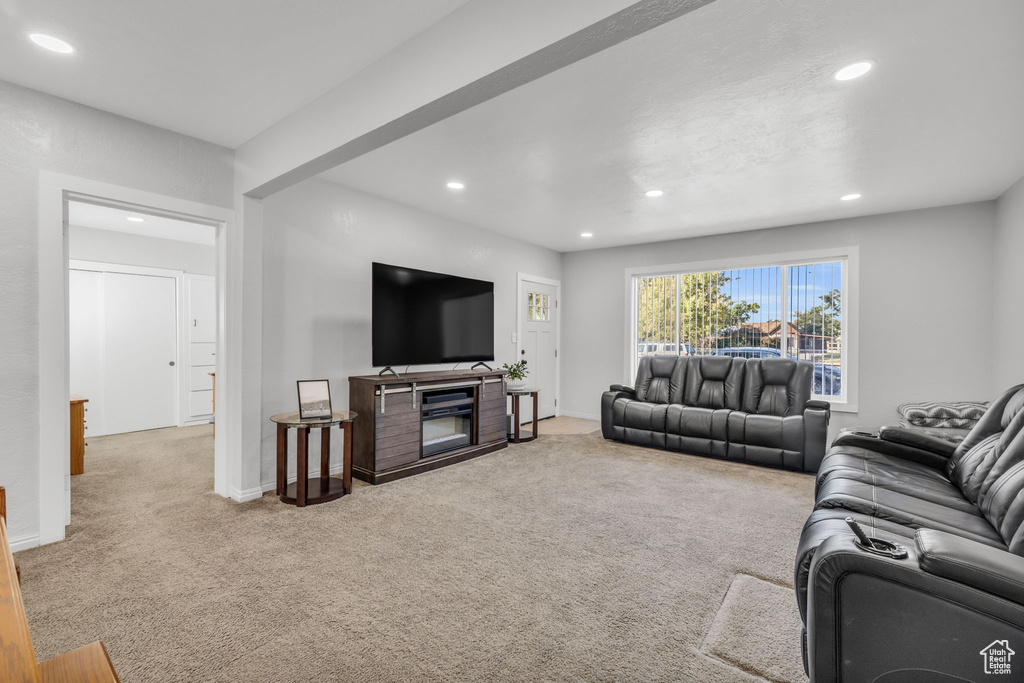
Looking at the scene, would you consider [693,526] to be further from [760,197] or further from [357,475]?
[760,197]

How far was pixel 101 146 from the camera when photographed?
2777 millimetres

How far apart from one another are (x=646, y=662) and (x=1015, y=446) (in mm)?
1725

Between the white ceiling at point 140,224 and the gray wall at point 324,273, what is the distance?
60.4 inches

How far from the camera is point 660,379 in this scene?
5.49 metres

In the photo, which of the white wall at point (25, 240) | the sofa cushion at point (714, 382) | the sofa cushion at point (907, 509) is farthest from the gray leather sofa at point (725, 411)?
the white wall at point (25, 240)

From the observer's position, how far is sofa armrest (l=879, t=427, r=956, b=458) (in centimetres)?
258

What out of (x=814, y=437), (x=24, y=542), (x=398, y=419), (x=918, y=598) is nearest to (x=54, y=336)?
(x=24, y=542)

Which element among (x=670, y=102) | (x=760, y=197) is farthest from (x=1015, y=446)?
(x=760, y=197)

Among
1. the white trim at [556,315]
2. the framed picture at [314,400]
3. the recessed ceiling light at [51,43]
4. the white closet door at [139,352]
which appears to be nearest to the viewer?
the recessed ceiling light at [51,43]

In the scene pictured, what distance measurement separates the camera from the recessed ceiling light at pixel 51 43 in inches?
82.2

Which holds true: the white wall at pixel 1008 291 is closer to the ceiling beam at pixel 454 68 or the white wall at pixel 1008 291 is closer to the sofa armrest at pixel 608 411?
the sofa armrest at pixel 608 411

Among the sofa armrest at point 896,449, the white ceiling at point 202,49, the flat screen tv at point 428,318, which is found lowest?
the sofa armrest at point 896,449

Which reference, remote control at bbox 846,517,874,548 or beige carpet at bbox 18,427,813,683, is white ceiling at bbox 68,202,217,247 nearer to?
beige carpet at bbox 18,427,813,683

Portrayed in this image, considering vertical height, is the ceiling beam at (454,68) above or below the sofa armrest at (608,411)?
above
